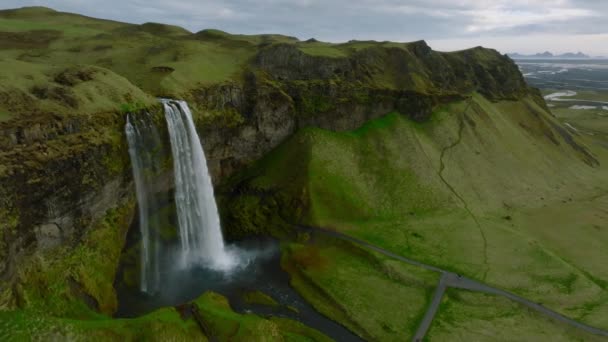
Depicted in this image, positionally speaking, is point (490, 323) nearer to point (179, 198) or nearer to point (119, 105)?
point (179, 198)

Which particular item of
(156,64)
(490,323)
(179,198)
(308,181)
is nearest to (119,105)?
(179,198)

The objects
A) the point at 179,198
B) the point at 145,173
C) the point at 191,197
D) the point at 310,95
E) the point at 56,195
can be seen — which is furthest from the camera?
the point at 310,95

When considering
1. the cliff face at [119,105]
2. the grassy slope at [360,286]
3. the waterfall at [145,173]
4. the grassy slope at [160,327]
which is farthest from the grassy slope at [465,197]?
the grassy slope at [160,327]

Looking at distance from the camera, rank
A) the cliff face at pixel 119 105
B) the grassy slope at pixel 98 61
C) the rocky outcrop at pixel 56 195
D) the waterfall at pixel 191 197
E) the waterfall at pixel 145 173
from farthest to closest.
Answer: the waterfall at pixel 191 197
the waterfall at pixel 145 173
the grassy slope at pixel 98 61
the cliff face at pixel 119 105
the rocky outcrop at pixel 56 195

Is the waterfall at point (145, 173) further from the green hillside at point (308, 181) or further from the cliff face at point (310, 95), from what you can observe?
the cliff face at point (310, 95)

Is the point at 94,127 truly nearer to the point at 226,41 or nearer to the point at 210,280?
the point at 210,280

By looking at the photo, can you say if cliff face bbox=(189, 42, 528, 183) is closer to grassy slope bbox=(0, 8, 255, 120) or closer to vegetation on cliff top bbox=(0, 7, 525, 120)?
vegetation on cliff top bbox=(0, 7, 525, 120)
